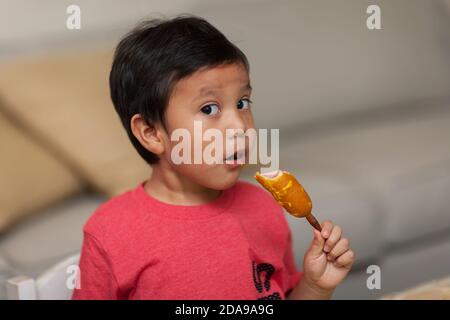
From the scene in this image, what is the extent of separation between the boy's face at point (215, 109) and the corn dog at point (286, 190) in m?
0.06

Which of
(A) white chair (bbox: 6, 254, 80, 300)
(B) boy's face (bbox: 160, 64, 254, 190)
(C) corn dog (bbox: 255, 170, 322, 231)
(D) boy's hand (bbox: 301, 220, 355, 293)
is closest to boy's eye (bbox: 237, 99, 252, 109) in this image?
(B) boy's face (bbox: 160, 64, 254, 190)

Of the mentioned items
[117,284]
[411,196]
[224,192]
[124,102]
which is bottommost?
[411,196]

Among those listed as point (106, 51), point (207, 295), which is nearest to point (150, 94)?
point (207, 295)

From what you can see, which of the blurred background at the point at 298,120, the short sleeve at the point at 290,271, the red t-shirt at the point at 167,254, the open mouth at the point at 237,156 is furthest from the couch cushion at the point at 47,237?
the open mouth at the point at 237,156

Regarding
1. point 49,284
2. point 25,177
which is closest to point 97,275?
point 49,284

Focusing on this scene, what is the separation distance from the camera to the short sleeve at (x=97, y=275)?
1193 mm

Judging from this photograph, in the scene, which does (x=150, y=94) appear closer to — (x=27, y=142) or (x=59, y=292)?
(x=59, y=292)

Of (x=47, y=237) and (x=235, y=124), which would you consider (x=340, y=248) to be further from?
(x=47, y=237)

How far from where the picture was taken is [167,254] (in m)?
1.19

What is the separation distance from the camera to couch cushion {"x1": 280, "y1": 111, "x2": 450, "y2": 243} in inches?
77.2

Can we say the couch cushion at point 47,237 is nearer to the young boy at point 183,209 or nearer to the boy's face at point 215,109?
the young boy at point 183,209

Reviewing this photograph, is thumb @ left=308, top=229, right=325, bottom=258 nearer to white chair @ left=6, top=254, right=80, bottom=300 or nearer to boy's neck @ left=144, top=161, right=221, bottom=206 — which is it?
boy's neck @ left=144, top=161, right=221, bottom=206

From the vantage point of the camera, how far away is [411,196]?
6.54ft

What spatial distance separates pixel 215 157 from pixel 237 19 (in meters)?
1.09
